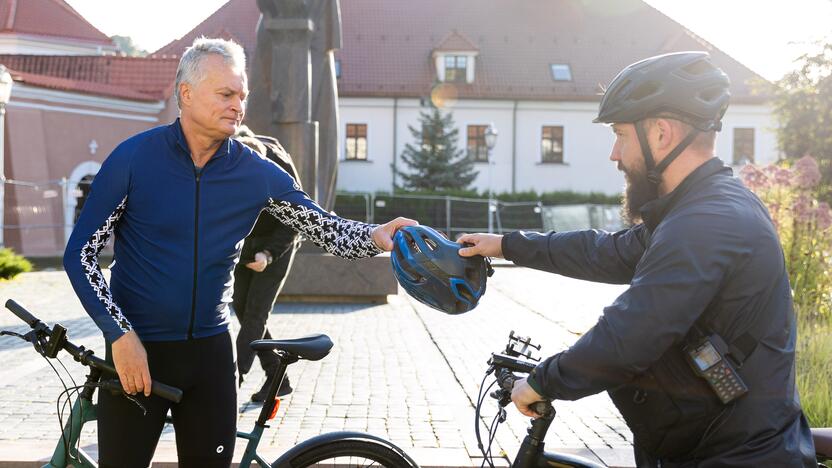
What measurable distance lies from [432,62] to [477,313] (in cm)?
3446

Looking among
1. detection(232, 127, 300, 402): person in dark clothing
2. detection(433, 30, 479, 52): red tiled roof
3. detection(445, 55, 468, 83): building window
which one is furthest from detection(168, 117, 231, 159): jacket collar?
detection(445, 55, 468, 83): building window

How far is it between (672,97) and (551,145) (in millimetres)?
44680

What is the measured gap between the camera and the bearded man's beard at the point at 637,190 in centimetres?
265

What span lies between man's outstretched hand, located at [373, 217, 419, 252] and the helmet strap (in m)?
0.90

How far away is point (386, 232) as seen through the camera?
3.29m

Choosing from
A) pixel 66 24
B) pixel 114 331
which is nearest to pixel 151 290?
pixel 114 331

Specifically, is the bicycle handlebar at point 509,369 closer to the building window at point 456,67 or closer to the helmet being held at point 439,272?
the helmet being held at point 439,272

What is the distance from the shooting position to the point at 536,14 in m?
49.1

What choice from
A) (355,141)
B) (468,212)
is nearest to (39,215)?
(468,212)

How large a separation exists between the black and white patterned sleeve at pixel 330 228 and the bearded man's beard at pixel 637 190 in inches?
37.6

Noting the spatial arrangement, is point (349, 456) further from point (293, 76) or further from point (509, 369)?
point (293, 76)

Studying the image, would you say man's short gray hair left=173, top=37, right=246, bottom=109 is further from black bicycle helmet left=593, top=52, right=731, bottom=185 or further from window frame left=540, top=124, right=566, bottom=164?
window frame left=540, top=124, right=566, bottom=164

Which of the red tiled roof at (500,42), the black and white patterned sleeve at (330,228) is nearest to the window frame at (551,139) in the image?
the red tiled roof at (500,42)

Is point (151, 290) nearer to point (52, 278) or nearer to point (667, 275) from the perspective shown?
point (667, 275)
